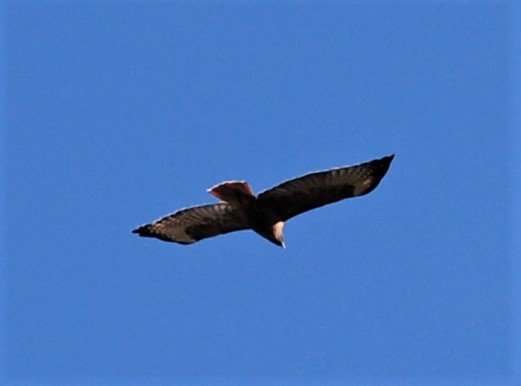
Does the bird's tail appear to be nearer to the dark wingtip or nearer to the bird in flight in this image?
the bird in flight

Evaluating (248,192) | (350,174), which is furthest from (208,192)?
(350,174)

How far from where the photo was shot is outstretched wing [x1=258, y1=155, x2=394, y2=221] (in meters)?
16.8

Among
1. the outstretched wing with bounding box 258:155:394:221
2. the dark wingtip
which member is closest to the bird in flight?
the outstretched wing with bounding box 258:155:394:221

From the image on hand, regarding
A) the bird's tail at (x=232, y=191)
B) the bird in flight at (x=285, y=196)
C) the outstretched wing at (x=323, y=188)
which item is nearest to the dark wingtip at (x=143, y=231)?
the bird in flight at (x=285, y=196)

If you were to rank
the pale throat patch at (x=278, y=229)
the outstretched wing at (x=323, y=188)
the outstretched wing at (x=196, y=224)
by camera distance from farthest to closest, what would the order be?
1. the outstretched wing at (x=196, y=224)
2. the pale throat patch at (x=278, y=229)
3. the outstretched wing at (x=323, y=188)

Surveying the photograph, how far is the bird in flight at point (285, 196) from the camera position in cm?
1677

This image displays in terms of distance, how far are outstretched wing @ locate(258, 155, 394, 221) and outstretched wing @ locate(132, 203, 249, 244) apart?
58 centimetres

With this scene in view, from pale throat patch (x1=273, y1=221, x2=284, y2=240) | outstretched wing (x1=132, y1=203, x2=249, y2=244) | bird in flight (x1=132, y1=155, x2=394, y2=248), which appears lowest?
pale throat patch (x1=273, y1=221, x2=284, y2=240)

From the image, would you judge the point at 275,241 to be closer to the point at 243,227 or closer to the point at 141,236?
the point at 243,227

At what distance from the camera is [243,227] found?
1805 cm

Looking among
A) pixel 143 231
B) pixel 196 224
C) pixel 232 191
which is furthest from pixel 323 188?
pixel 143 231

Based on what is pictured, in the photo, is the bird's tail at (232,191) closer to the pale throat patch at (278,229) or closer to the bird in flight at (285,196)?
the bird in flight at (285,196)

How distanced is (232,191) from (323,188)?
105 centimetres

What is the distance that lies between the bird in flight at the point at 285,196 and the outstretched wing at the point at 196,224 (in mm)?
17
